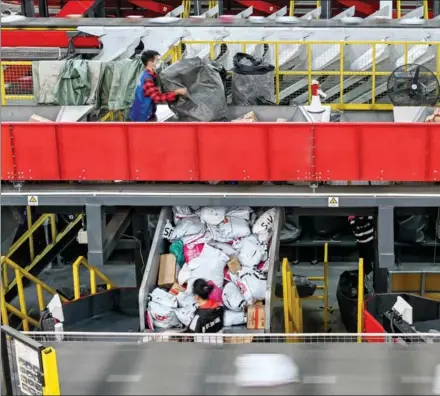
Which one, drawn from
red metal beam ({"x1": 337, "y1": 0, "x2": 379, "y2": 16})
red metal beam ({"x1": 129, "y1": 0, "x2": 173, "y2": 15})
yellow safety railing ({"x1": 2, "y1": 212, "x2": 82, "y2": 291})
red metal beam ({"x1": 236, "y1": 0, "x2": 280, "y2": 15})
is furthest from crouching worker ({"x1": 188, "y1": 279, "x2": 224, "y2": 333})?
red metal beam ({"x1": 337, "y1": 0, "x2": 379, "y2": 16})

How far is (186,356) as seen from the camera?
646 cm

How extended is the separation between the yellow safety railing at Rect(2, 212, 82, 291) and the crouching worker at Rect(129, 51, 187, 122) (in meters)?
2.61

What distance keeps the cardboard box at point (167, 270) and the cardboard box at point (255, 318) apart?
1.00 m

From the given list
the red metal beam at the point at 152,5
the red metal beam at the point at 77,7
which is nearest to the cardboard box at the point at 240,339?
the red metal beam at the point at 77,7

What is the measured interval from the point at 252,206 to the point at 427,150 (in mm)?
2051

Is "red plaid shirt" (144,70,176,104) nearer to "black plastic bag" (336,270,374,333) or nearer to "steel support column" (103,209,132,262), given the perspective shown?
"steel support column" (103,209,132,262)

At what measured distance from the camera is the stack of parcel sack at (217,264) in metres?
9.58

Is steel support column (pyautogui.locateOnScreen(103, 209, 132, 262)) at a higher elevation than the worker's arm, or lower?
lower

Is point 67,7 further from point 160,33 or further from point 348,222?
point 348,222

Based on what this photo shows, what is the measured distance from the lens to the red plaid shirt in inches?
393

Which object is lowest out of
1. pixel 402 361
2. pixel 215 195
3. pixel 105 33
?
pixel 402 361

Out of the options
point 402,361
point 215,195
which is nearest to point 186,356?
point 402,361

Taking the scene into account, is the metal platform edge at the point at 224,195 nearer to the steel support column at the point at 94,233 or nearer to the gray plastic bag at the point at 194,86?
the steel support column at the point at 94,233

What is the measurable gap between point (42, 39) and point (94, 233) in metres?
6.71
